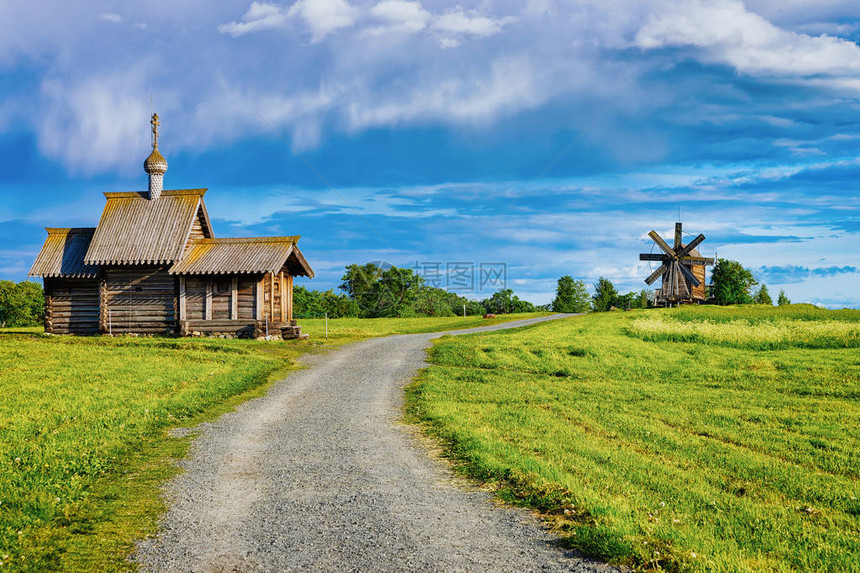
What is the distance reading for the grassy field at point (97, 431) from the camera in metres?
8.12

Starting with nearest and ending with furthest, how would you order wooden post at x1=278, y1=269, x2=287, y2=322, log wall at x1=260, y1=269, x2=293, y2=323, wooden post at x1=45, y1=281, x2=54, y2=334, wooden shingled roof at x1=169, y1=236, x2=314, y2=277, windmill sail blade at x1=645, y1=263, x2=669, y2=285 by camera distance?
wooden shingled roof at x1=169, y1=236, x2=314, y2=277
log wall at x1=260, y1=269, x2=293, y2=323
wooden post at x1=278, y1=269, x2=287, y2=322
wooden post at x1=45, y1=281, x2=54, y2=334
windmill sail blade at x1=645, y1=263, x2=669, y2=285

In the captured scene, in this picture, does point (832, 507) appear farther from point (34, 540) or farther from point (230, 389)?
point (230, 389)

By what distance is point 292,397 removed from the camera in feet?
61.8

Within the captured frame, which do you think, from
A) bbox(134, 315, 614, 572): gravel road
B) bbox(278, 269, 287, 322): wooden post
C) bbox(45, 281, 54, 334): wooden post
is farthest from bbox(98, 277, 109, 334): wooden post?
bbox(134, 315, 614, 572): gravel road

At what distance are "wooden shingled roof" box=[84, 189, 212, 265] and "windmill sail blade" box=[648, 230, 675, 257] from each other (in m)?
56.1

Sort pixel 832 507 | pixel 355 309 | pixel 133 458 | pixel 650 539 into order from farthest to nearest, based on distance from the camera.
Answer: pixel 355 309 < pixel 133 458 < pixel 832 507 < pixel 650 539

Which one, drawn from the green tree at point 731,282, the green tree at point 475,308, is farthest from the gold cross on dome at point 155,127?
the green tree at point 731,282

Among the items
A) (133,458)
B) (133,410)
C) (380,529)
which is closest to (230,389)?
(133,410)

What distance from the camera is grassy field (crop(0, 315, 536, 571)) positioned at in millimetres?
8117

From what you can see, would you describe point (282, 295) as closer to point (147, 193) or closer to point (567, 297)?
point (147, 193)

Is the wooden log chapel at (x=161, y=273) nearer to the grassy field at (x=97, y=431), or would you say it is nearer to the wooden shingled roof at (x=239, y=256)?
the wooden shingled roof at (x=239, y=256)

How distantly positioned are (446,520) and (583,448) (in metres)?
5.07

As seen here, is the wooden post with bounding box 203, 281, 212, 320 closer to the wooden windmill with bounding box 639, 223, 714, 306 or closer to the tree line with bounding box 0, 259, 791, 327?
the tree line with bounding box 0, 259, 791, 327

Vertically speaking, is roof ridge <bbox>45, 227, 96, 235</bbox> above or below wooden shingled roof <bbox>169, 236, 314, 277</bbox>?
above
